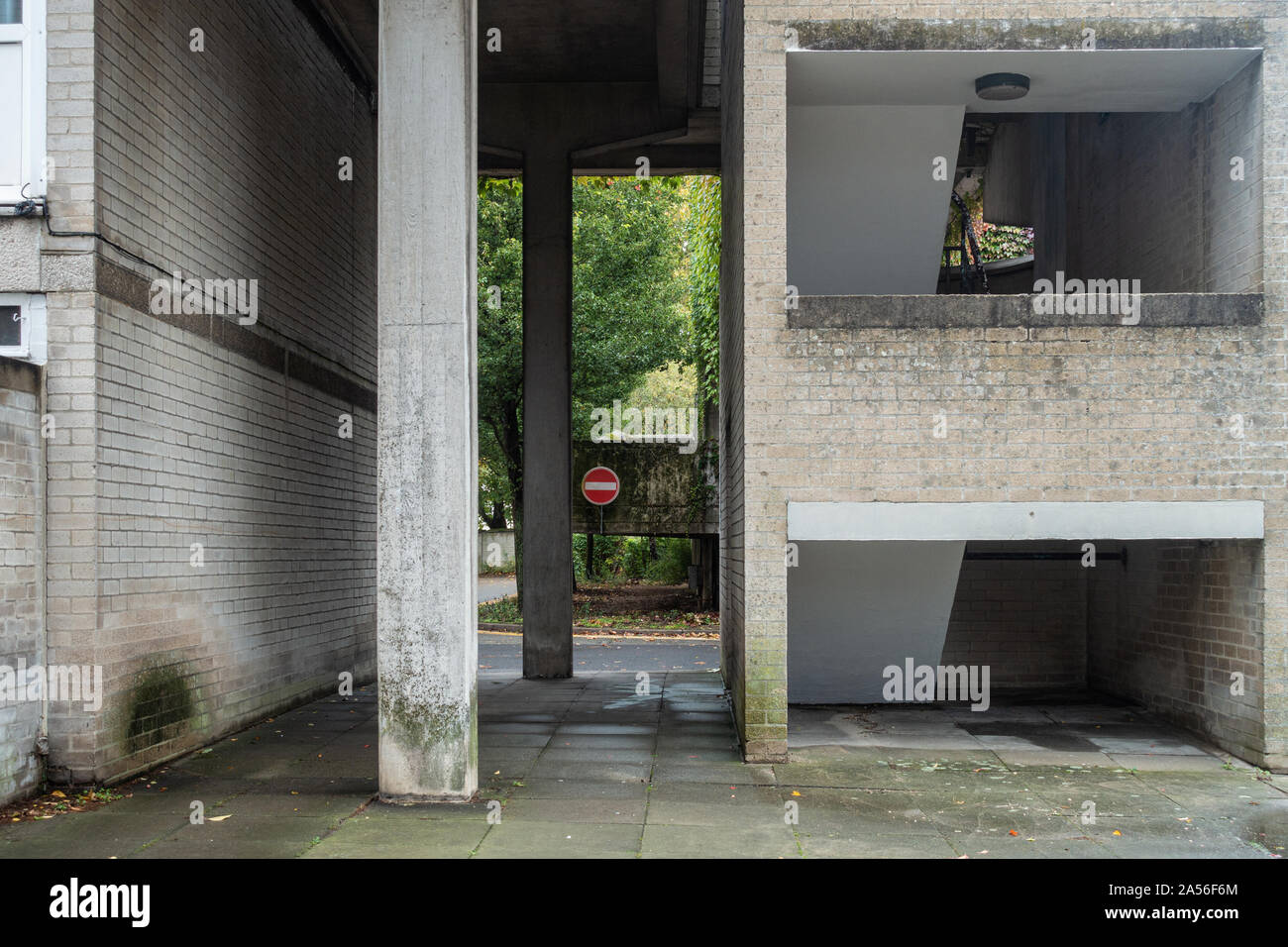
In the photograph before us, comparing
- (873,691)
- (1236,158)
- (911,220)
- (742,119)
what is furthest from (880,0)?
(873,691)

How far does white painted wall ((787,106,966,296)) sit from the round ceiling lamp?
562 mm

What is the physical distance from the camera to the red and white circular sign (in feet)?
68.0

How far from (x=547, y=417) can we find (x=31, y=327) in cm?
735

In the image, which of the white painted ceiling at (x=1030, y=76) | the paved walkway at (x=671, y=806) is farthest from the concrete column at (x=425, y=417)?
the white painted ceiling at (x=1030, y=76)

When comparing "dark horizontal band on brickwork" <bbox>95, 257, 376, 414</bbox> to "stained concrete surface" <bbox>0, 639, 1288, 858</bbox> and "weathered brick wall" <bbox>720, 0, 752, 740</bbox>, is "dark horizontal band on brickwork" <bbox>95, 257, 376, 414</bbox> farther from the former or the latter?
"weathered brick wall" <bbox>720, 0, 752, 740</bbox>

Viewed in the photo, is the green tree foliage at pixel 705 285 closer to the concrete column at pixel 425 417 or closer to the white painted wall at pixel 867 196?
the white painted wall at pixel 867 196

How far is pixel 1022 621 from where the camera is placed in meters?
12.4

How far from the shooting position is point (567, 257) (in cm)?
1465

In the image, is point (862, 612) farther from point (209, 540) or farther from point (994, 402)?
point (209, 540)

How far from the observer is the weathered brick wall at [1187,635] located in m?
8.77

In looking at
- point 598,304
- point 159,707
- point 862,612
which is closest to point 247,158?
point 159,707

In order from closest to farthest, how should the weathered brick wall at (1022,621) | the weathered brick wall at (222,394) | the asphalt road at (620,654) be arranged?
the weathered brick wall at (222,394)
the weathered brick wall at (1022,621)
the asphalt road at (620,654)

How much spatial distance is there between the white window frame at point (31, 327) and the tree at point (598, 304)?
15.1 m

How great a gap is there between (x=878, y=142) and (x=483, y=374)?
1380 centimetres
